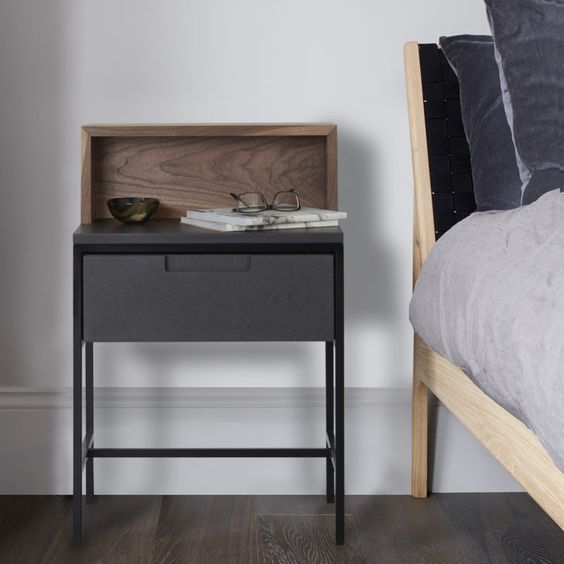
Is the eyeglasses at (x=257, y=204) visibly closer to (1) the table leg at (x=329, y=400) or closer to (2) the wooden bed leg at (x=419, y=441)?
(1) the table leg at (x=329, y=400)

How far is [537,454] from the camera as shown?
1.08 meters

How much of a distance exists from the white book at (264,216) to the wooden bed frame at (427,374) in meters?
0.23

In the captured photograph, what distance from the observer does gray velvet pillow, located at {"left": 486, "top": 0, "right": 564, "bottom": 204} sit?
1.59 m

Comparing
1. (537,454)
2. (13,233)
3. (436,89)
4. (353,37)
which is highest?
(353,37)

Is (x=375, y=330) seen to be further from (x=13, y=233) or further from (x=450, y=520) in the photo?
(x=13, y=233)

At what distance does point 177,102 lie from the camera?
6.48 feet

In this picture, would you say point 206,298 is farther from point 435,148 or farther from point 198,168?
point 435,148

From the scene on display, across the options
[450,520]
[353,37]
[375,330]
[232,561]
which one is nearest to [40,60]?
[353,37]

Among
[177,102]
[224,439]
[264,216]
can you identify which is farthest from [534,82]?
[224,439]

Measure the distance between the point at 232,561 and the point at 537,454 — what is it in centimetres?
76

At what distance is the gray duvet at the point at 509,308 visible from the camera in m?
0.93

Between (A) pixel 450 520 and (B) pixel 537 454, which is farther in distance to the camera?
(A) pixel 450 520

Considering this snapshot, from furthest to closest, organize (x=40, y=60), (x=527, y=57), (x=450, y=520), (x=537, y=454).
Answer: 1. (x=40, y=60)
2. (x=450, y=520)
3. (x=527, y=57)
4. (x=537, y=454)

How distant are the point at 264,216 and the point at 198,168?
0.36m
